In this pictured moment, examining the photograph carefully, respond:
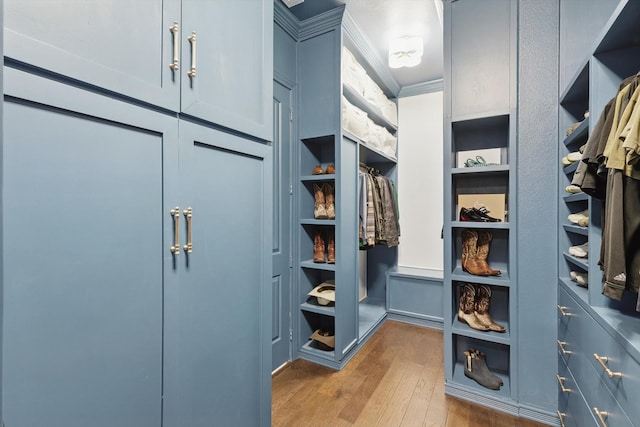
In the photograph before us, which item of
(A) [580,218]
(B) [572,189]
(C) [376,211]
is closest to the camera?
(A) [580,218]

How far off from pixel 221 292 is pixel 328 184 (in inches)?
61.5

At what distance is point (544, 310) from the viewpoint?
1721 mm

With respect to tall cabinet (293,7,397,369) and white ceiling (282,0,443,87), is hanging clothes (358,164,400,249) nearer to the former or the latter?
tall cabinet (293,7,397,369)

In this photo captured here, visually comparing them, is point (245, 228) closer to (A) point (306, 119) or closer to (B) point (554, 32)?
(A) point (306, 119)

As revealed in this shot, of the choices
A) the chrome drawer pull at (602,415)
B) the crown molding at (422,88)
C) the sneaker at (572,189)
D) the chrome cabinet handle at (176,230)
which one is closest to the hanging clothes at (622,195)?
the chrome drawer pull at (602,415)

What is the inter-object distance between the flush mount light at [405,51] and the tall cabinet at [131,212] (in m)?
1.70

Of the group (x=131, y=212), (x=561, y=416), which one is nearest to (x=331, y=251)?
(x=561, y=416)

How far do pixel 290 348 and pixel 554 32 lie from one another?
2726 mm

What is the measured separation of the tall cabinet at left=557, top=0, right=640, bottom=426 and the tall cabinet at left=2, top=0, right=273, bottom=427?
1253 mm

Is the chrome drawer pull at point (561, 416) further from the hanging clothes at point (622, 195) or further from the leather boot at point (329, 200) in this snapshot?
the leather boot at point (329, 200)

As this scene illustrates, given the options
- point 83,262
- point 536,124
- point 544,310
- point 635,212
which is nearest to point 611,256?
point 635,212

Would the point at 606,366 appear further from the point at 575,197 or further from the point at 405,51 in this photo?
the point at 405,51

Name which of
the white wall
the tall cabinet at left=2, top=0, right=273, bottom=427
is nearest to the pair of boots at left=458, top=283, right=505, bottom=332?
the white wall

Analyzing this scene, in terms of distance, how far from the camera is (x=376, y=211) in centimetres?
286
